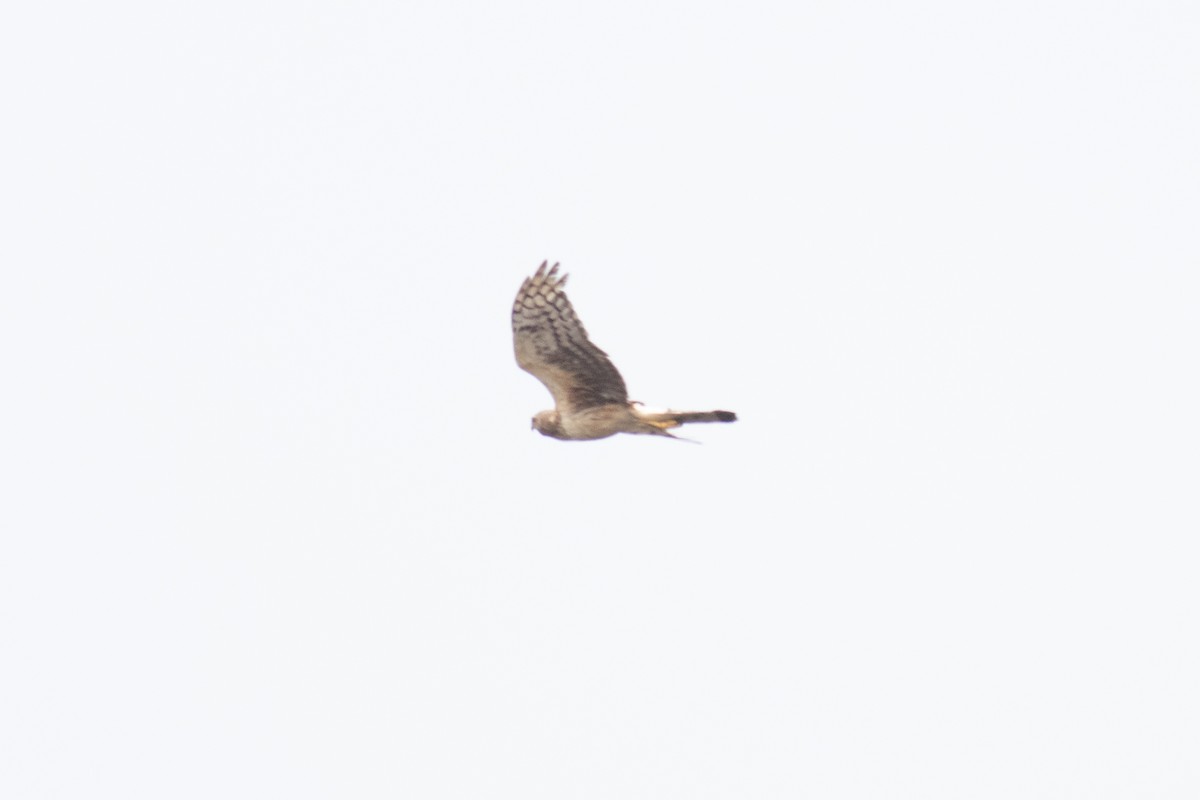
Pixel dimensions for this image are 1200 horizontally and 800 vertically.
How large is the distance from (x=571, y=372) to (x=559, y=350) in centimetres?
27

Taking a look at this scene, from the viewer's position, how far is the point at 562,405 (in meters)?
24.3

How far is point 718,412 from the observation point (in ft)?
77.9

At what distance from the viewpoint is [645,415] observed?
23.9m

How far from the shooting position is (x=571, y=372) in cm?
2398

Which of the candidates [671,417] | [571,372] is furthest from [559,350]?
[671,417]

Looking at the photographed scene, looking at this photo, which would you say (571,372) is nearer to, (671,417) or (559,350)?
(559,350)

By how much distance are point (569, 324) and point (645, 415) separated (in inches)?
43.5

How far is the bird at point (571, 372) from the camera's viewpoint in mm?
23641

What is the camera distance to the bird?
2364 centimetres

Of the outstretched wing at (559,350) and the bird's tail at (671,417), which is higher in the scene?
the outstretched wing at (559,350)

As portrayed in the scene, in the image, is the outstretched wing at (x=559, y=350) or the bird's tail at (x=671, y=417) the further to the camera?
the bird's tail at (x=671, y=417)

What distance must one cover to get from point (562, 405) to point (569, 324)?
0.97 meters

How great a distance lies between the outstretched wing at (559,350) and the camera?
23.6 metres

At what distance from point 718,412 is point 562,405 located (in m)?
1.53
